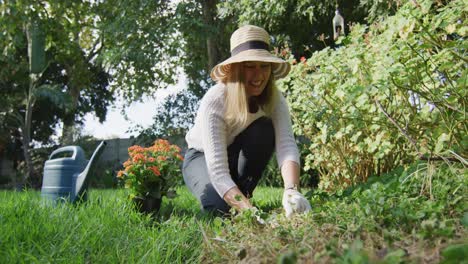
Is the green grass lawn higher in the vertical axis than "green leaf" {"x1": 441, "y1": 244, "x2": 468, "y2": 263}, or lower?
lower

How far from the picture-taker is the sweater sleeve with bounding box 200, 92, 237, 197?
2170 mm

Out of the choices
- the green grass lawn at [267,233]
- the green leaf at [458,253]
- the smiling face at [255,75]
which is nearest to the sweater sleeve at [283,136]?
the smiling face at [255,75]

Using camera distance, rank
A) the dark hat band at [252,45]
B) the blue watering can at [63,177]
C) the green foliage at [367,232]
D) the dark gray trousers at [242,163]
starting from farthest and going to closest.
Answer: the blue watering can at [63,177], the dark gray trousers at [242,163], the dark hat band at [252,45], the green foliage at [367,232]

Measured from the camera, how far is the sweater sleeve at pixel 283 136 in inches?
95.3

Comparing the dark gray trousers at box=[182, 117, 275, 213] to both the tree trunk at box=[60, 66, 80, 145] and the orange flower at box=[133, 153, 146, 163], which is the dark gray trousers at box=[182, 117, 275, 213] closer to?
the orange flower at box=[133, 153, 146, 163]

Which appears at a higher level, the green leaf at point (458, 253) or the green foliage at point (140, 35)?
the green foliage at point (140, 35)

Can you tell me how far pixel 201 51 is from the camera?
10.2m

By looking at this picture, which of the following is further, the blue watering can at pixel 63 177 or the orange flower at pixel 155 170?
the blue watering can at pixel 63 177

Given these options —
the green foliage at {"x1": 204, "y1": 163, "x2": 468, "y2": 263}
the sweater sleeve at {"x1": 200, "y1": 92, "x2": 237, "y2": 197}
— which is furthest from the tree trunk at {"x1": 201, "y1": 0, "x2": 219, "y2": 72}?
the green foliage at {"x1": 204, "y1": 163, "x2": 468, "y2": 263}

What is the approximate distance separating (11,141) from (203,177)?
11300 millimetres

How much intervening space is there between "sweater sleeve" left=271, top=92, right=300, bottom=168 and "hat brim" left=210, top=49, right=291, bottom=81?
0.19 m

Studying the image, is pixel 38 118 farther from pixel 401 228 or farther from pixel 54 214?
pixel 401 228

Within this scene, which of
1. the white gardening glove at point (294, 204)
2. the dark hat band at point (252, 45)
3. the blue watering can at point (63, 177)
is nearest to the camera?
the white gardening glove at point (294, 204)

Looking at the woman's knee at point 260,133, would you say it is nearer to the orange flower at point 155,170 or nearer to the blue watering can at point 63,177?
the orange flower at point 155,170
